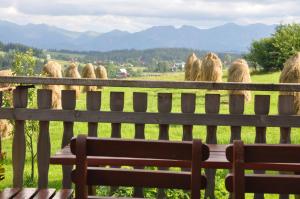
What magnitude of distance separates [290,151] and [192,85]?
280 cm

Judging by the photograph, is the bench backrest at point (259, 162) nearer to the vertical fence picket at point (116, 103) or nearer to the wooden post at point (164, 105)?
the wooden post at point (164, 105)

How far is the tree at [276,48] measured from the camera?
176 ft

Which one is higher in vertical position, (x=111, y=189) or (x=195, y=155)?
(x=195, y=155)

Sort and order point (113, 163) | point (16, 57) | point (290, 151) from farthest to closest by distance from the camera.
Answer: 1. point (16, 57)
2. point (113, 163)
3. point (290, 151)

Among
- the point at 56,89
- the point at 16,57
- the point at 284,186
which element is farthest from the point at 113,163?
the point at 56,89

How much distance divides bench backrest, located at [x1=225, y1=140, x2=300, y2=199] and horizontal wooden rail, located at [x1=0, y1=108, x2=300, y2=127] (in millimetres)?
2746

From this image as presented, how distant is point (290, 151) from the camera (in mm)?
3852

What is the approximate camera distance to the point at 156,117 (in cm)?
689

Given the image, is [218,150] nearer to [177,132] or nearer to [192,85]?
[192,85]

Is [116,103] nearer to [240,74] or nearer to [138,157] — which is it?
[138,157]

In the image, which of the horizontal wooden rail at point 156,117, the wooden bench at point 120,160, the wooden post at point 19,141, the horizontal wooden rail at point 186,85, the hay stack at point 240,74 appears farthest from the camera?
the hay stack at point 240,74

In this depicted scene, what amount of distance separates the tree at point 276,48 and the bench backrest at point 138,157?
49692mm

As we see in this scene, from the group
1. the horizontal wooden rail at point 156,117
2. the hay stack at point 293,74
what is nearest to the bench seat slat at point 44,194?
the horizontal wooden rail at point 156,117

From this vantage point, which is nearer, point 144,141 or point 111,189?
point 144,141
